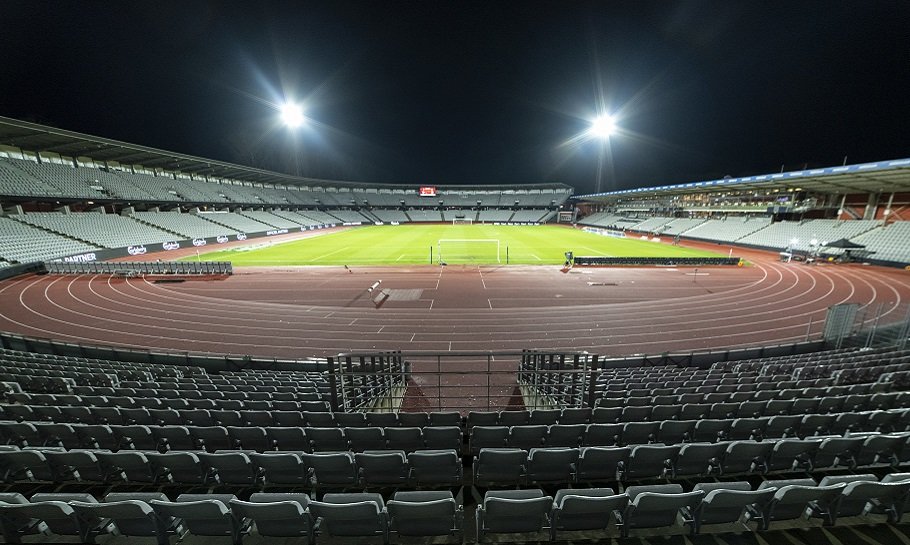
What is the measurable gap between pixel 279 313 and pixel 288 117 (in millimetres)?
77963

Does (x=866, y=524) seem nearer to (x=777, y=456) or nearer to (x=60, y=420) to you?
(x=777, y=456)

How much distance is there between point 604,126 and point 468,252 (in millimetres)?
56489

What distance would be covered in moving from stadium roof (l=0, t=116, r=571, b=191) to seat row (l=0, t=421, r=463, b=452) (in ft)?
155

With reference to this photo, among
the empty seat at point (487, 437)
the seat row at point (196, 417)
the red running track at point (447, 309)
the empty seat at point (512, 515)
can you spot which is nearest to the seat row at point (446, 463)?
the empty seat at point (487, 437)

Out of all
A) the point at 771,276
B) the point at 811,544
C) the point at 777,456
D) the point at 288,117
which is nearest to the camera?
the point at 811,544

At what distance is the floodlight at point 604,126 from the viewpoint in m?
75.9

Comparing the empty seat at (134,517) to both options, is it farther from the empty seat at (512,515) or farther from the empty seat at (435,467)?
the empty seat at (512,515)

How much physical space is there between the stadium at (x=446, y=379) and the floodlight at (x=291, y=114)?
35.6 metres

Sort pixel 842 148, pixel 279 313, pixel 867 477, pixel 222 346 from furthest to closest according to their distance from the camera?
pixel 842 148, pixel 279 313, pixel 222 346, pixel 867 477

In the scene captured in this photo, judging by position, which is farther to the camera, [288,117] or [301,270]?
[288,117]

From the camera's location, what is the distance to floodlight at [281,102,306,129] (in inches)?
3093

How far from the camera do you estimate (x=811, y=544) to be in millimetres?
3820

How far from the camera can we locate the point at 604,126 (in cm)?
7731

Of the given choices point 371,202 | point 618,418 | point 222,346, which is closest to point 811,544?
point 618,418
